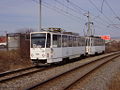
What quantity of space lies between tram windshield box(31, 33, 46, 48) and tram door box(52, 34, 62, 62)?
31.0 inches

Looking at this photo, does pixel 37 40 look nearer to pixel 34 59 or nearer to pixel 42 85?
pixel 34 59

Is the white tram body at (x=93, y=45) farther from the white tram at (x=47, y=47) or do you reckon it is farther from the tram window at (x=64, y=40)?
the white tram at (x=47, y=47)

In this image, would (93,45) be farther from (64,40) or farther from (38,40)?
(38,40)

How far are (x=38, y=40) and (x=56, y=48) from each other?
4.93ft

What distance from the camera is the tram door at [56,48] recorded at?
16125 millimetres

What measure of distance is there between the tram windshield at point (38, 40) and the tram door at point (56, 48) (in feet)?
2.59

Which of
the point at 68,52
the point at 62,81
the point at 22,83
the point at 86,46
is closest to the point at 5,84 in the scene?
the point at 22,83

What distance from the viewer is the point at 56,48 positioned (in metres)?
16.5

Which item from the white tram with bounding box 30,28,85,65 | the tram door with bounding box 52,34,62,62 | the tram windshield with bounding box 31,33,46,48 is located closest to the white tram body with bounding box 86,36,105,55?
the white tram with bounding box 30,28,85,65

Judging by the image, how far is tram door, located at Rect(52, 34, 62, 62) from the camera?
16125mm

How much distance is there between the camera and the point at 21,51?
20.9 metres

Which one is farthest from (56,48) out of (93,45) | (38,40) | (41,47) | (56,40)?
(93,45)

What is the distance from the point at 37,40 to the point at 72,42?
493 cm

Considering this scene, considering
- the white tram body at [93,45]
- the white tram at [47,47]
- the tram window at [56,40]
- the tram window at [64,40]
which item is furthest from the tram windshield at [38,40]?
the white tram body at [93,45]
